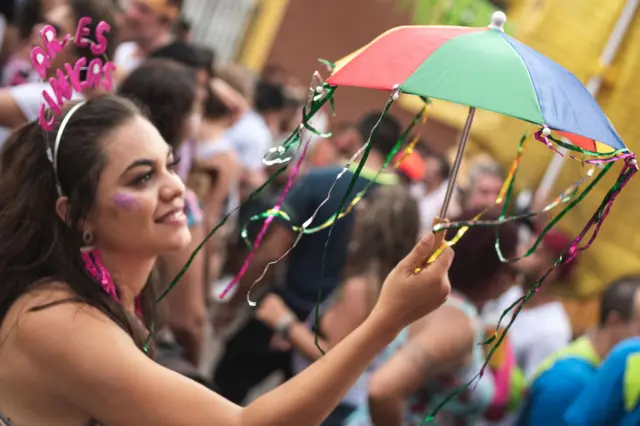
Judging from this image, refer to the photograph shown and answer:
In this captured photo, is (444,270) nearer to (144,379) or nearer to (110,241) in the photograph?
(144,379)

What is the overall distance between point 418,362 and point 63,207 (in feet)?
3.86

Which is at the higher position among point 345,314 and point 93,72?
point 93,72

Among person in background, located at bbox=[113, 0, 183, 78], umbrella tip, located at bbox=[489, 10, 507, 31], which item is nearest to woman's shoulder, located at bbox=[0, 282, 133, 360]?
umbrella tip, located at bbox=[489, 10, 507, 31]

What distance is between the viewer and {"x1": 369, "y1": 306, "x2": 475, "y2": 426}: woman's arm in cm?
274

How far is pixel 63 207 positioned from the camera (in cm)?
209

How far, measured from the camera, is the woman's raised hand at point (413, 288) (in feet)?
5.78

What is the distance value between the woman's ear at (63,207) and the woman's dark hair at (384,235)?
1.22m

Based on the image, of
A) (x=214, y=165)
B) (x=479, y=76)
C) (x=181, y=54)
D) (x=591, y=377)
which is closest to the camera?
(x=479, y=76)

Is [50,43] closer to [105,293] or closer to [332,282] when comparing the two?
[105,293]

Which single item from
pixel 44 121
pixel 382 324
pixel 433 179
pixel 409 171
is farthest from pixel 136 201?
pixel 433 179

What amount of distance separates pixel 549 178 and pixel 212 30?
7525 millimetres

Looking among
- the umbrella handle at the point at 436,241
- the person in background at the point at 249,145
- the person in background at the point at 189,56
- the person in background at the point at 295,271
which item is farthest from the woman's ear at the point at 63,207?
the person in background at the point at 249,145

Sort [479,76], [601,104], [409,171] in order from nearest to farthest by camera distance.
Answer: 1. [479,76]
2. [409,171]
3. [601,104]

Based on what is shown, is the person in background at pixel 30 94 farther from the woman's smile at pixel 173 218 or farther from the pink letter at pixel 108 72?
the woman's smile at pixel 173 218
